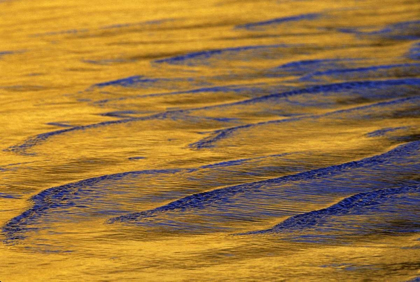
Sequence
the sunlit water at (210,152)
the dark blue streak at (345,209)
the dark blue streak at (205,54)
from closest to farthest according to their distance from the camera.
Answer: the sunlit water at (210,152) → the dark blue streak at (345,209) → the dark blue streak at (205,54)

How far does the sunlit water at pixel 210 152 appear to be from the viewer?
1695 mm

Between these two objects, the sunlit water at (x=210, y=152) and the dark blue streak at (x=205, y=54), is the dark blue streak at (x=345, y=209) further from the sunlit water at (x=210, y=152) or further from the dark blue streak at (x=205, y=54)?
the dark blue streak at (x=205, y=54)

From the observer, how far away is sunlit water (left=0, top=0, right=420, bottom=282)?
170 cm

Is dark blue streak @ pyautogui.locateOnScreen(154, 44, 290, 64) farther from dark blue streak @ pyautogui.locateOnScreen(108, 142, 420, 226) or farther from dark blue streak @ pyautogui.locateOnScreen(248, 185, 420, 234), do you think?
dark blue streak @ pyautogui.locateOnScreen(248, 185, 420, 234)

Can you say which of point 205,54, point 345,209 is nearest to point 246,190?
point 345,209

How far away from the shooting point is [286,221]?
6.17 ft

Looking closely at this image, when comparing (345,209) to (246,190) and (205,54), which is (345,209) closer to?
(246,190)

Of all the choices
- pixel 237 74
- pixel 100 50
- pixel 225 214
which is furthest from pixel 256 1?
pixel 225 214

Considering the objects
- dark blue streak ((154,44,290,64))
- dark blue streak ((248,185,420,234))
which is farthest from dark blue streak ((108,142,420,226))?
dark blue streak ((154,44,290,64))


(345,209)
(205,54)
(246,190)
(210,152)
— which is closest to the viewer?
(345,209)

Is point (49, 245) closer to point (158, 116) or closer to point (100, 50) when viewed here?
point (158, 116)

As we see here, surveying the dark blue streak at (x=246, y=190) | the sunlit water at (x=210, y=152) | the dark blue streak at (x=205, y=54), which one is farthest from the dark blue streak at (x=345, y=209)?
the dark blue streak at (x=205, y=54)

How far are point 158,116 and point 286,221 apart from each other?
3.28 feet

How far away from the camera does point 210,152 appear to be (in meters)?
2.41
